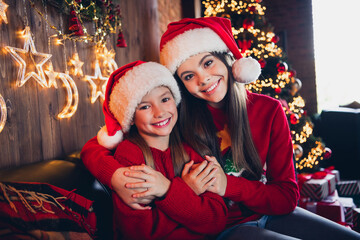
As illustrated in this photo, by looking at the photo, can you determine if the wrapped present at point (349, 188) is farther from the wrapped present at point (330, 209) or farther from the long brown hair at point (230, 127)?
the long brown hair at point (230, 127)

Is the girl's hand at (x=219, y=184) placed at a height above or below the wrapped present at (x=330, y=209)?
above

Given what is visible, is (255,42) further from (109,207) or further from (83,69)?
(109,207)

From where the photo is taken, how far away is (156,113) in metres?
1.31

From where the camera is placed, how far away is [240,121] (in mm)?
1472

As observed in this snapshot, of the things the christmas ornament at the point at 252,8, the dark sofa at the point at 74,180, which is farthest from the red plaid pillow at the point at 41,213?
the christmas ornament at the point at 252,8

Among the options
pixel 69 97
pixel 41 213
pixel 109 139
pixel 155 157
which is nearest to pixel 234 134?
pixel 155 157

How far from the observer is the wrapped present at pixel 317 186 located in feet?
9.32

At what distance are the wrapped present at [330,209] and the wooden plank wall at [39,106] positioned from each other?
7.19ft

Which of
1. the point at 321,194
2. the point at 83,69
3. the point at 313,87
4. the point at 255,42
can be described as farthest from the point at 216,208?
the point at 313,87

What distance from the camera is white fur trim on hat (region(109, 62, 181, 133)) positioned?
130cm

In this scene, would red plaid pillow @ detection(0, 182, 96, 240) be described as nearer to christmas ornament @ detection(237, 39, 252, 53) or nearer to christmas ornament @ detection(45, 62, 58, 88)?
christmas ornament @ detection(45, 62, 58, 88)

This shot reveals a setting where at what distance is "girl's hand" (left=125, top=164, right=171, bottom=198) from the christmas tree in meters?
2.47

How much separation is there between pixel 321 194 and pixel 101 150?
7.96ft

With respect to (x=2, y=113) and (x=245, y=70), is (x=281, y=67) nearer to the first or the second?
(x=245, y=70)
